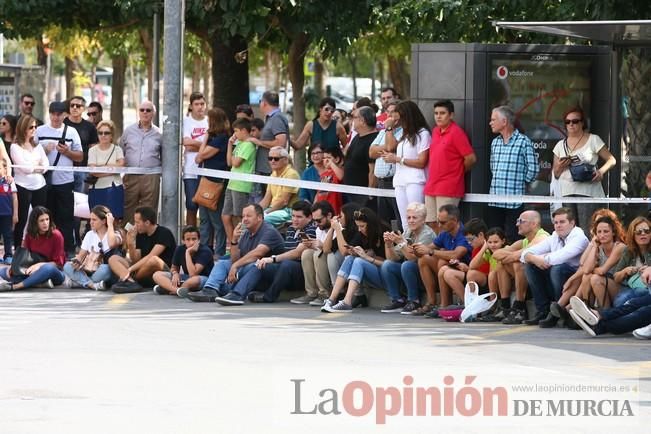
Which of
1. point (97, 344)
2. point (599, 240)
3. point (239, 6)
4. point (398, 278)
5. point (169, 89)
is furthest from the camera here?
point (239, 6)

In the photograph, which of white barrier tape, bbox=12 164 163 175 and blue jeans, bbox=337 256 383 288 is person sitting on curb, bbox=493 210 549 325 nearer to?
blue jeans, bbox=337 256 383 288

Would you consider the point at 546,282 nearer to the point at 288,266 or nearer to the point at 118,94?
the point at 288,266

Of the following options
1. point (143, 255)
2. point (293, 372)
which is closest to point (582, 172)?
point (143, 255)

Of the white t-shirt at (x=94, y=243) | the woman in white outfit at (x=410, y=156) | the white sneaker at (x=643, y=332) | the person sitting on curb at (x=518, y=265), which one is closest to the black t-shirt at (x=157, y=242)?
the white t-shirt at (x=94, y=243)

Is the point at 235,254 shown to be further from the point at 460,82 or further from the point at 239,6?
the point at 239,6

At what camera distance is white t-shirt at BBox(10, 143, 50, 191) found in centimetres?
1728

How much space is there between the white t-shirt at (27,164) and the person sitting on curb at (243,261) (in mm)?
3277

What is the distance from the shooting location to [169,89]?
1720 centimetres

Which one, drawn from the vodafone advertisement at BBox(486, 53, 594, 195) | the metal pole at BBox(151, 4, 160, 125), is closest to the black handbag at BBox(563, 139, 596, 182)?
the vodafone advertisement at BBox(486, 53, 594, 195)

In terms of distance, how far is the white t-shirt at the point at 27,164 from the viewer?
17.3m

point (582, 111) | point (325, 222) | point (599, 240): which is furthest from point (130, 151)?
point (599, 240)

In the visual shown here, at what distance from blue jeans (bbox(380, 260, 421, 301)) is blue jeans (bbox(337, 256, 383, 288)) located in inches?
3.3

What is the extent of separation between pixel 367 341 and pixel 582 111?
4058 mm

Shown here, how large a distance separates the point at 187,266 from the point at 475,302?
322 cm
